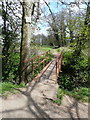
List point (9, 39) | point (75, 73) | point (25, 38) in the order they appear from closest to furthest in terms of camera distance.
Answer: point (25, 38) < point (75, 73) < point (9, 39)

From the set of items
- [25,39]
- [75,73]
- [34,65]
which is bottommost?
[75,73]

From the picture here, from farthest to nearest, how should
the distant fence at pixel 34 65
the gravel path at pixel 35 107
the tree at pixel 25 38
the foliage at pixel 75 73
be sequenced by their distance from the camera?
the foliage at pixel 75 73 → the tree at pixel 25 38 → the distant fence at pixel 34 65 → the gravel path at pixel 35 107

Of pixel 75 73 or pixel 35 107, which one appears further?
pixel 75 73

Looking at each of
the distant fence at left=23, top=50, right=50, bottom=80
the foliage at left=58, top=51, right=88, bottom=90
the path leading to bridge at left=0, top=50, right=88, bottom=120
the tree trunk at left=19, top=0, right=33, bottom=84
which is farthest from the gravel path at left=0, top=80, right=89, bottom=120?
the foliage at left=58, top=51, right=88, bottom=90

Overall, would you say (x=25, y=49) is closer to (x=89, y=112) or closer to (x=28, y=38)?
(x=28, y=38)

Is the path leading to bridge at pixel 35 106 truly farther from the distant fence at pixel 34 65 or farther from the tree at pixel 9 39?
the tree at pixel 9 39

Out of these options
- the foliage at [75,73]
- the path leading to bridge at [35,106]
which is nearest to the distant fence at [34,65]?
the path leading to bridge at [35,106]

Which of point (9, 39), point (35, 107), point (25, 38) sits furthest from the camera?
point (9, 39)

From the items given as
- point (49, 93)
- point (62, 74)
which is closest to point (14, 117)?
point (49, 93)

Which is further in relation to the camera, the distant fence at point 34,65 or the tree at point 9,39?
the tree at point 9,39

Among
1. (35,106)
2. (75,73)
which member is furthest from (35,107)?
(75,73)

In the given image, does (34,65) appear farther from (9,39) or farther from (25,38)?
(25,38)

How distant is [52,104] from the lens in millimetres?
3107

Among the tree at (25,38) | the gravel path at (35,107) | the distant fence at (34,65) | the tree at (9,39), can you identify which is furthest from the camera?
the tree at (9,39)
